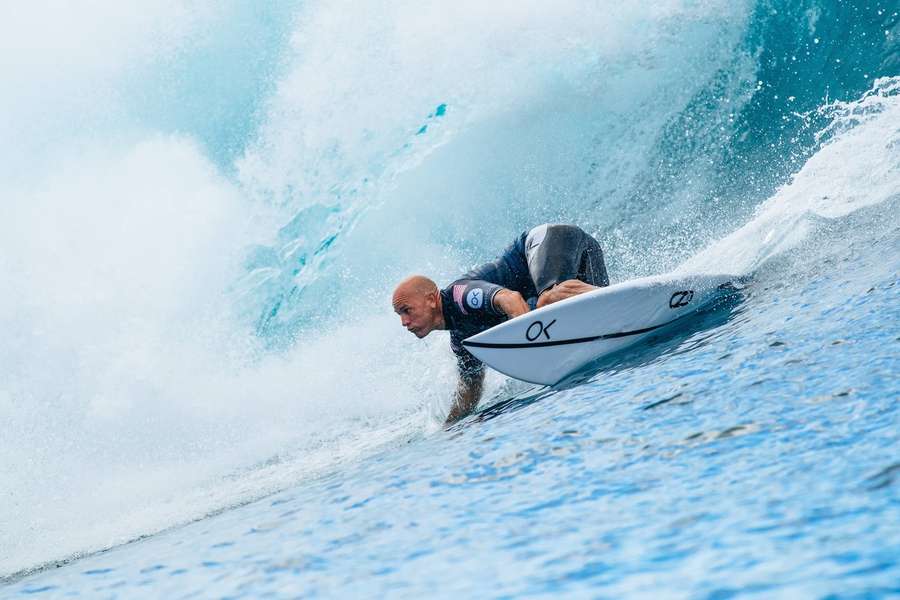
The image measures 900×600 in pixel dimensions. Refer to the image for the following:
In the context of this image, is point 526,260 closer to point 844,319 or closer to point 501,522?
point 844,319

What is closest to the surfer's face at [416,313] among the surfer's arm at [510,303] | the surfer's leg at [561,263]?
the surfer's arm at [510,303]

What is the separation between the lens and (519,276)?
588 cm

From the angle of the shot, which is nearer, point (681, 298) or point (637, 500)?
point (637, 500)

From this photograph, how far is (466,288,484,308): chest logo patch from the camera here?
17.3ft

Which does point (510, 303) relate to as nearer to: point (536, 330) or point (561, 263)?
point (536, 330)

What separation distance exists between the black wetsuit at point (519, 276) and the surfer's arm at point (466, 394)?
0.03 metres

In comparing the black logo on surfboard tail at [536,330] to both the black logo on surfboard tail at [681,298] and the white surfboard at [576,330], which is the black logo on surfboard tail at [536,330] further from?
the black logo on surfboard tail at [681,298]

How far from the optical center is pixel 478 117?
36.6 feet

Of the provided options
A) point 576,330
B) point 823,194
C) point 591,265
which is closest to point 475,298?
point 576,330

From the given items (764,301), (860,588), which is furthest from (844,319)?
(860,588)

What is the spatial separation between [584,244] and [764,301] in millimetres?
1281

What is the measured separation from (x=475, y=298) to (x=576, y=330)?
66 cm

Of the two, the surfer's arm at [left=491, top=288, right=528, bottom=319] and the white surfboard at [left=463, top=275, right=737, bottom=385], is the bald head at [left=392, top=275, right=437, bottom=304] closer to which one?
the surfer's arm at [left=491, top=288, right=528, bottom=319]

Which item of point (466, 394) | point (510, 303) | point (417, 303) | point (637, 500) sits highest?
point (417, 303)
